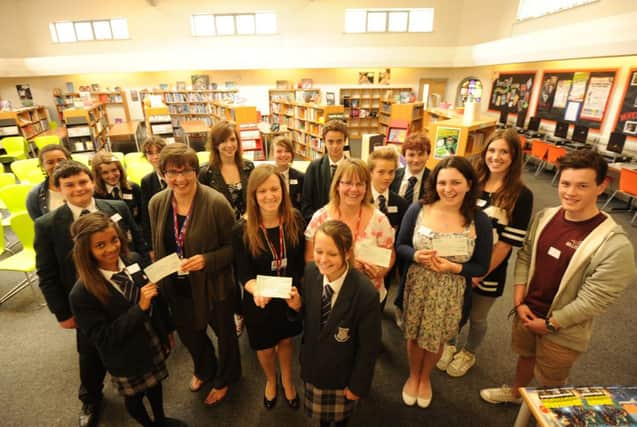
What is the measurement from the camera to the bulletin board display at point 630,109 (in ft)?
20.4

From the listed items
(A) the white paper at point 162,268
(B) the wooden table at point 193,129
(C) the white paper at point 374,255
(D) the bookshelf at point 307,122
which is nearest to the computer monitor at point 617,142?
(D) the bookshelf at point 307,122

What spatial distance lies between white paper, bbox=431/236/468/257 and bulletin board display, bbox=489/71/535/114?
9.71 meters

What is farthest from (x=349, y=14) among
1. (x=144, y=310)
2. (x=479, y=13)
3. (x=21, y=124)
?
(x=144, y=310)

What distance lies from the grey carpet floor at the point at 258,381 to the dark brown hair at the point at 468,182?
1.43 meters

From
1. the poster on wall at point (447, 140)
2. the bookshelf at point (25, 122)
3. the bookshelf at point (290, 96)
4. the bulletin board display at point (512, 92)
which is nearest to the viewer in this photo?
the poster on wall at point (447, 140)

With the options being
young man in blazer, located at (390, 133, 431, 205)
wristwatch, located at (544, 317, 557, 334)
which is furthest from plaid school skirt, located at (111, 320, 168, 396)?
wristwatch, located at (544, 317, 557, 334)

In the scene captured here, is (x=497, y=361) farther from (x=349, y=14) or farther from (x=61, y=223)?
(x=349, y=14)

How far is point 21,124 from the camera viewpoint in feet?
30.8

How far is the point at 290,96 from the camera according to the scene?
40.3 ft

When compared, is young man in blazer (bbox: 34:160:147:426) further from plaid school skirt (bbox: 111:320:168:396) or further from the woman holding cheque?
the woman holding cheque

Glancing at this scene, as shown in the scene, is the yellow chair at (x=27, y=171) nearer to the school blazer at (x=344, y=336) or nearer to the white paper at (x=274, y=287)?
the white paper at (x=274, y=287)

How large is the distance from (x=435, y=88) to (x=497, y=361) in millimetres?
12789

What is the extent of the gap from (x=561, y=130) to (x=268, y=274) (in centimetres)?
879

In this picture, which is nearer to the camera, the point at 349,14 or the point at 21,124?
the point at 21,124
